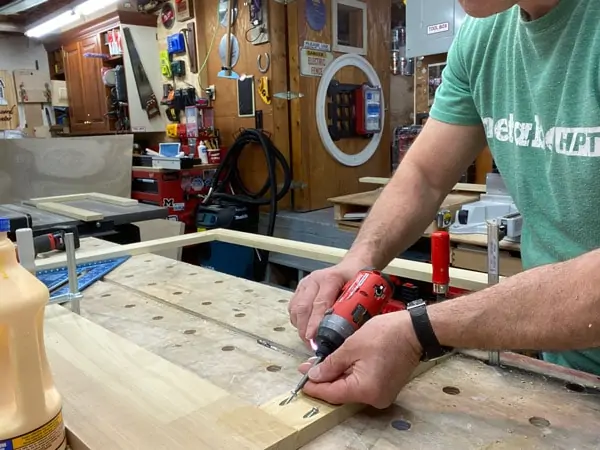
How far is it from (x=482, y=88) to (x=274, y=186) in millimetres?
2633

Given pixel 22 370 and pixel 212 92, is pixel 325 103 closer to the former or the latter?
pixel 212 92

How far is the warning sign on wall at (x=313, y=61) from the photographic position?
3604 millimetres

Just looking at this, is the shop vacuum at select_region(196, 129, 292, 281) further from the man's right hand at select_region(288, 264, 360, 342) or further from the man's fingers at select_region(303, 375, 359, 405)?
the man's fingers at select_region(303, 375, 359, 405)

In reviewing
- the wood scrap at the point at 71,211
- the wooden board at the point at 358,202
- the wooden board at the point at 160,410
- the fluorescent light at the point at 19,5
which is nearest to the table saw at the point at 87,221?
the wood scrap at the point at 71,211

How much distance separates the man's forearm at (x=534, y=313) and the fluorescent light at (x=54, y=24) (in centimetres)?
494

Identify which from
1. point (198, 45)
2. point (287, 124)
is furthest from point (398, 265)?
point (198, 45)

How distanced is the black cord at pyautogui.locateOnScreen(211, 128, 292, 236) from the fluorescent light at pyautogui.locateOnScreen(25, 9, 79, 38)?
7.09 ft

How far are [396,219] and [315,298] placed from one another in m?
0.27

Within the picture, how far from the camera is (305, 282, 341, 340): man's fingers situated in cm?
84

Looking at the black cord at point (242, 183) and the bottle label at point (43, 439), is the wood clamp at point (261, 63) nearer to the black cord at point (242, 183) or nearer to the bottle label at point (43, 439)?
the black cord at point (242, 183)

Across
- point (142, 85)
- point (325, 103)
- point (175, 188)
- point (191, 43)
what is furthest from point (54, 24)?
point (325, 103)

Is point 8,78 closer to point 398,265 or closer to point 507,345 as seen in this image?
point 398,265

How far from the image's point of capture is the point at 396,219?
104 centimetres

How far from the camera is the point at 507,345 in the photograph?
2.04ft
